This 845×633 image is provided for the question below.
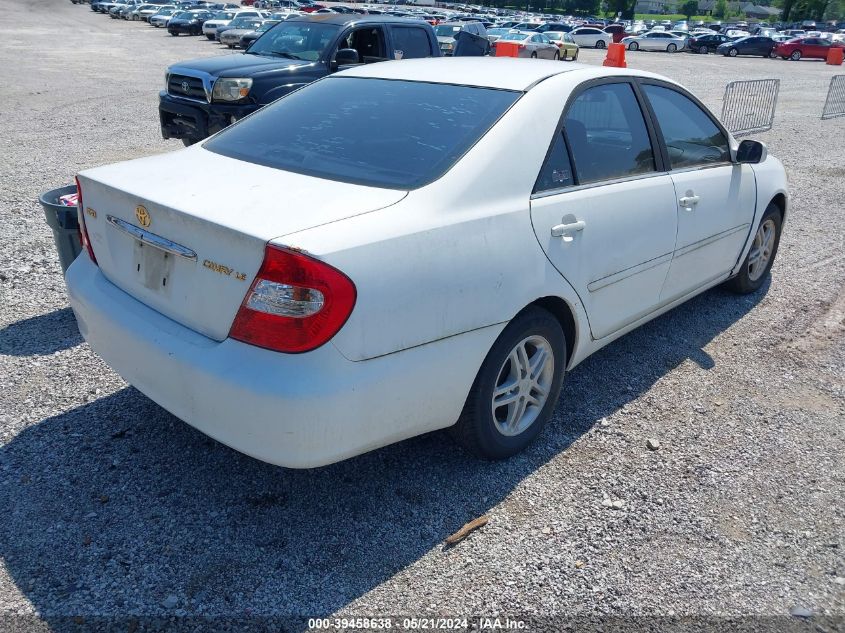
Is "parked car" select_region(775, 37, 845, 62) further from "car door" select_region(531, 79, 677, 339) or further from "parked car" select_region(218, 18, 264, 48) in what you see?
"car door" select_region(531, 79, 677, 339)

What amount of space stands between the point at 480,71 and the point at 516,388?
165 centimetres

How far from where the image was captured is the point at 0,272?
5.38 meters

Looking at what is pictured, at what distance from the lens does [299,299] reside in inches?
96.4

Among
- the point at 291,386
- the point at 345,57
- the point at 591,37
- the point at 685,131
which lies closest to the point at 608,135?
the point at 685,131

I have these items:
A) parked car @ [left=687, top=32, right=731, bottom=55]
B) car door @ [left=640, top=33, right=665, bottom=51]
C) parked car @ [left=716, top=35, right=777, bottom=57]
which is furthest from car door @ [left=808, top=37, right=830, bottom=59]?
car door @ [left=640, top=33, right=665, bottom=51]

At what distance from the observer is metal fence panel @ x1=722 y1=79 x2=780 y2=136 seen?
1402 centimetres

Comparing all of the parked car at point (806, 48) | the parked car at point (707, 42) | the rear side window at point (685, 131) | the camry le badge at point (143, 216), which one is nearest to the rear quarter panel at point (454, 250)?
the camry le badge at point (143, 216)

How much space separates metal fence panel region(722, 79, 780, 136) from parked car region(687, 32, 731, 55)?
34.8 metres

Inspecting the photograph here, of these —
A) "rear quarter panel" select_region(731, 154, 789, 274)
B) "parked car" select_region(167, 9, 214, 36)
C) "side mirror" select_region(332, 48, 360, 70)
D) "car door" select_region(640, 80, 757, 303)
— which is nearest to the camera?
"car door" select_region(640, 80, 757, 303)

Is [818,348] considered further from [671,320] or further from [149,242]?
[149,242]

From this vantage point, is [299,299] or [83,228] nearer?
[299,299]

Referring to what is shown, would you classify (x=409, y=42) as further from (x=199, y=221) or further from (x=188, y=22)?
(x=188, y=22)

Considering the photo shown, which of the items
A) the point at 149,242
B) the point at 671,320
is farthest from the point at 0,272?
the point at 671,320

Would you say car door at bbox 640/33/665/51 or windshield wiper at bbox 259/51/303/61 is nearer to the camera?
windshield wiper at bbox 259/51/303/61
